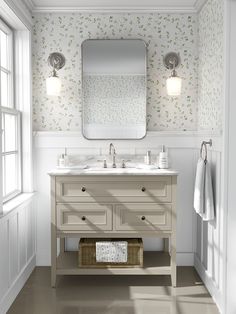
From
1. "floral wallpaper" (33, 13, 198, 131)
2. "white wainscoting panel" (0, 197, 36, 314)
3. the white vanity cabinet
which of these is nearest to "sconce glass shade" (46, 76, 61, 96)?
"floral wallpaper" (33, 13, 198, 131)

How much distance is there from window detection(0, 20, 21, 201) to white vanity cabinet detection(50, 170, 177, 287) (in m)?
0.43

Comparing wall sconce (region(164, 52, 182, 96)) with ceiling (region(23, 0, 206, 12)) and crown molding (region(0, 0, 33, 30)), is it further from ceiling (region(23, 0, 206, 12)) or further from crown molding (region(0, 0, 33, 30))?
crown molding (region(0, 0, 33, 30))

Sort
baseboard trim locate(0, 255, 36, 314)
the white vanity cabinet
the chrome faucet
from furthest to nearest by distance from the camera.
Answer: the chrome faucet, the white vanity cabinet, baseboard trim locate(0, 255, 36, 314)

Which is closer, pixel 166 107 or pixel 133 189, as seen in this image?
pixel 133 189

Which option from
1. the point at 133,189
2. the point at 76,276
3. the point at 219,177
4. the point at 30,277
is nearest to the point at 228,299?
the point at 219,177

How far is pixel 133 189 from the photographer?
12.0 feet

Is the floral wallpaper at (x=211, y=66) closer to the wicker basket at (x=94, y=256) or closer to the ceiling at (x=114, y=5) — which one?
the ceiling at (x=114, y=5)

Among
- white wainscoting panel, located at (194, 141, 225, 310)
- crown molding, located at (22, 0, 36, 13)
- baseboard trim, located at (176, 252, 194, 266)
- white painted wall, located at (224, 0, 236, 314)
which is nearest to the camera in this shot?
white painted wall, located at (224, 0, 236, 314)

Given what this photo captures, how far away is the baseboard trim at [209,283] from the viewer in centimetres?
333

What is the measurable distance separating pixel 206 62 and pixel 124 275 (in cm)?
205

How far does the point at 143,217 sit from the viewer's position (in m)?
3.67

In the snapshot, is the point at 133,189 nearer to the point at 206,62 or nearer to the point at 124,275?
the point at 124,275

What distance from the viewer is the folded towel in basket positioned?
12.3 ft

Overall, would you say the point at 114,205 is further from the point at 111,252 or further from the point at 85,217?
the point at 111,252
